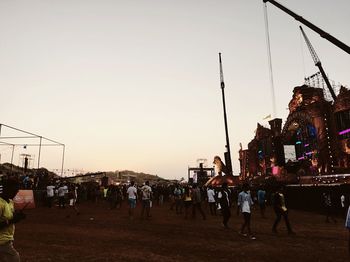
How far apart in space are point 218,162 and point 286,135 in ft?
42.7

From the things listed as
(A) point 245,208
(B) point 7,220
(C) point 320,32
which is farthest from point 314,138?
(B) point 7,220

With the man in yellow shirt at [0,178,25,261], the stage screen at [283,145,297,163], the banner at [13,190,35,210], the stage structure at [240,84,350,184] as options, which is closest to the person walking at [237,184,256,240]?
the man in yellow shirt at [0,178,25,261]

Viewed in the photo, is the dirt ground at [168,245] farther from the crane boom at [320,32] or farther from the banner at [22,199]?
the crane boom at [320,32]

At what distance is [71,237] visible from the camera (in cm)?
1008

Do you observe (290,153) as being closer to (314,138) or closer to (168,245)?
(314,138)

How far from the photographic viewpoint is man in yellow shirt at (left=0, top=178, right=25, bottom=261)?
405 cm

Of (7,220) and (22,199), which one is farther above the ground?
(22,199)

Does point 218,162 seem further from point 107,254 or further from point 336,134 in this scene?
point 107,254

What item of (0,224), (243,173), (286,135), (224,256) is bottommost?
(224,256)

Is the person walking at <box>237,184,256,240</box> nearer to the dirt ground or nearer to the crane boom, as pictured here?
the dirt ground

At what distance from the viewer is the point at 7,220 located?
13.4 ft

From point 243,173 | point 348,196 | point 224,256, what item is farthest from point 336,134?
point 224,256

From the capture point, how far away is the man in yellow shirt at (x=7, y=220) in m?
4.05

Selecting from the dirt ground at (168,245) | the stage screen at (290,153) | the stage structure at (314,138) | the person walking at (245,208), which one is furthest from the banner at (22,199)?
the stage screen at (290,153)
